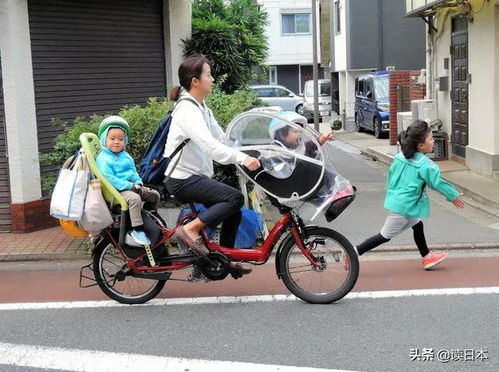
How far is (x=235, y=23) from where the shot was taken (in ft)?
41.3

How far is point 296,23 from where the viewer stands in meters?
38.6

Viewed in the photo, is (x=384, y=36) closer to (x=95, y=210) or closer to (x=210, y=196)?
(x=210, y=196)

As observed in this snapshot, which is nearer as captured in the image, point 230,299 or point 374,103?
point 230,299

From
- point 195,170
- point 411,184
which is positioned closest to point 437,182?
point 411,184

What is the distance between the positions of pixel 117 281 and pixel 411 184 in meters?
2.82

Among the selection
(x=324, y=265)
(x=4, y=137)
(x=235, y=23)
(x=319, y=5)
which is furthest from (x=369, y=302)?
(x=319, y=5)

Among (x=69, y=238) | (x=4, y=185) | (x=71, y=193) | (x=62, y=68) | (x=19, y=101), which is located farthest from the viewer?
(x=62, y=68)

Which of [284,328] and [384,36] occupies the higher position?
[384,36]

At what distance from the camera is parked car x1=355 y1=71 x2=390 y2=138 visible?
1984 centimetres

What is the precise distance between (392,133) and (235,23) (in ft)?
18.3

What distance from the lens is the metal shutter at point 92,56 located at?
861 centimetres

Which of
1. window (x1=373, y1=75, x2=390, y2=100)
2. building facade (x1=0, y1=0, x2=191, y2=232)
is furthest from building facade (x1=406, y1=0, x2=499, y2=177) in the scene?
window (x1=373, y1=75, x2=390, y2=100)

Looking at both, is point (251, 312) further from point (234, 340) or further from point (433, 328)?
point (433, 328)

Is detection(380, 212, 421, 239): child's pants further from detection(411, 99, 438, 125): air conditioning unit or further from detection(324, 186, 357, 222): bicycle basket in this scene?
detection(411, 99, 438, 125): air conditioning unit
